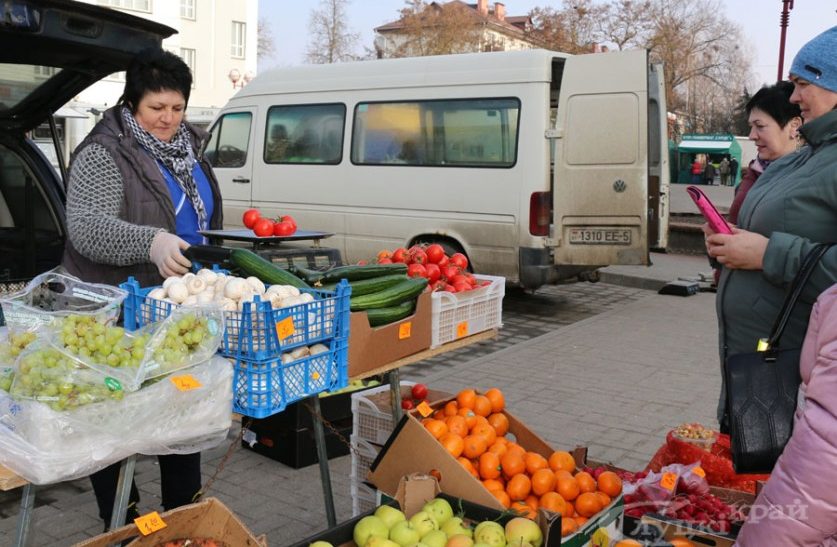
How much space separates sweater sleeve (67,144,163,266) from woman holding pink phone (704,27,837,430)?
232cm

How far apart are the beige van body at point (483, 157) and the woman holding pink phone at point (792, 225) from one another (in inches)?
216

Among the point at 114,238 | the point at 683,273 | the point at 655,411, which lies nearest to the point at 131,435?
the point at 114,238

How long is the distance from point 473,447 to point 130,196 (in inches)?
70.2

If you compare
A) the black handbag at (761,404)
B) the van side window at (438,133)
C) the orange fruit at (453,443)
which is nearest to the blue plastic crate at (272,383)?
the orange fruit at (453,443)

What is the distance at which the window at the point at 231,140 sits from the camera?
10.8 meters

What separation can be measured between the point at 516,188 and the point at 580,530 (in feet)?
19.9

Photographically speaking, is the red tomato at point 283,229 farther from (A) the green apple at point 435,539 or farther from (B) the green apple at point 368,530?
(A) the green apple at point 435,539

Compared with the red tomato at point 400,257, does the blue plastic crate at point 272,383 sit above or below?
below

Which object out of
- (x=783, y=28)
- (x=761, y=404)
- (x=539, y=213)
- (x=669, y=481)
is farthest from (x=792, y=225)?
(x=783, y=28)

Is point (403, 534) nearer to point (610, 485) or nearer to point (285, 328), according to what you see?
point (285, 328)

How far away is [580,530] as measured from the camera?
2.95 meters

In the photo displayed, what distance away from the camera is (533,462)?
3328 millimetres

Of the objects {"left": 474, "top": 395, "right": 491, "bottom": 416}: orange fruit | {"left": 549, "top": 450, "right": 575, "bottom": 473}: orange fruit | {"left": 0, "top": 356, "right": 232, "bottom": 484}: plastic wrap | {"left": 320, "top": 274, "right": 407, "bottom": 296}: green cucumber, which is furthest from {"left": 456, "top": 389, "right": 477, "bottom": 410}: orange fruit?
{"left": 0, "top": 356, "right": 232, "bottom": 484}: plastic wrap

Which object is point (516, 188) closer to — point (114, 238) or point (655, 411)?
point (655, 411)
